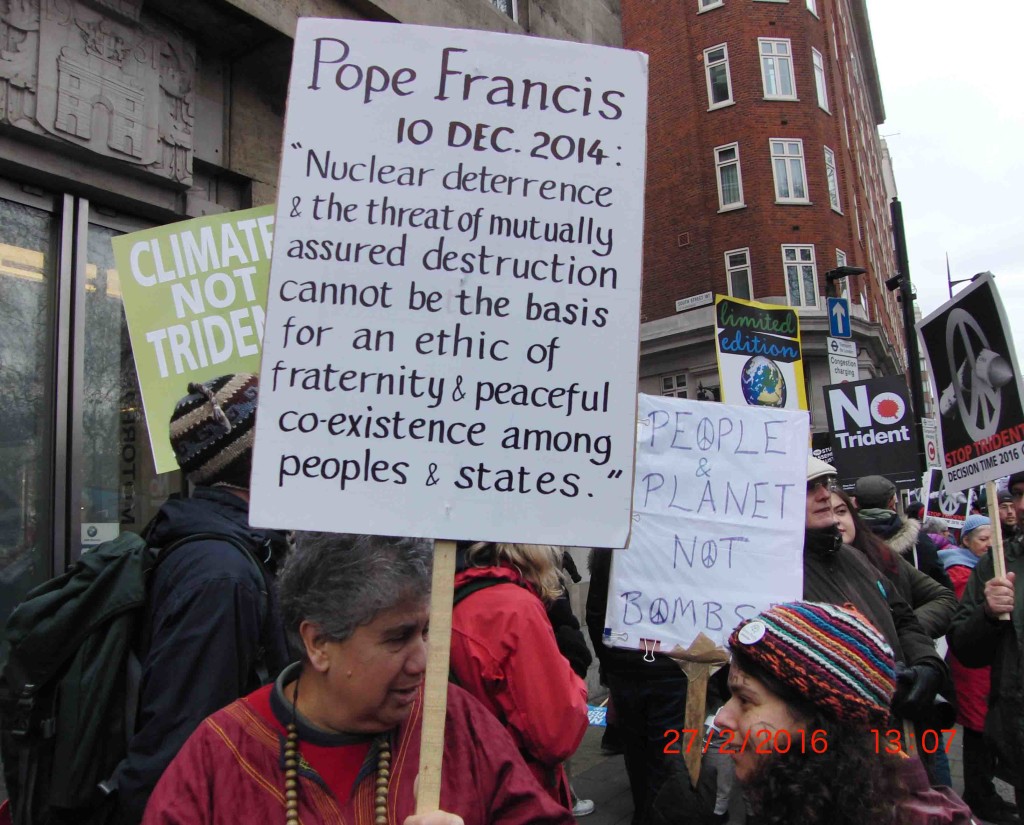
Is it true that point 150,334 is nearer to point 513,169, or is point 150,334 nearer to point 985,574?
point 513,169

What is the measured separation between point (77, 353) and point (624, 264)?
4.39 metres

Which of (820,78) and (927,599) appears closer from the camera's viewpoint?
(927,599)

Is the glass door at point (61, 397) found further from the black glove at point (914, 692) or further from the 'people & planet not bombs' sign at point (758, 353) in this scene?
the 'people & planet not bombs' sign at point (758, 353)

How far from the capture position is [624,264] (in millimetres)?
1679

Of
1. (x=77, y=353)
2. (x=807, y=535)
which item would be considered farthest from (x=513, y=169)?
(x=77, y=353)

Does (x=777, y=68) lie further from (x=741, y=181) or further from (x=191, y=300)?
(x=191, y=300)

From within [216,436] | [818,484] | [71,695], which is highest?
[216,436]

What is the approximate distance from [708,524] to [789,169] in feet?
85.0

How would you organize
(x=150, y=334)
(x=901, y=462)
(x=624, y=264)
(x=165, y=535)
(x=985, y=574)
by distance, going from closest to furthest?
(x=624, y=264) < (x=165, y=535) < (x=150, y=334) < (x=985, y=574) < (x=901, y=462)

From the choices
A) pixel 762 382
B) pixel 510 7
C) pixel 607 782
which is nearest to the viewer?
pixel 607 782

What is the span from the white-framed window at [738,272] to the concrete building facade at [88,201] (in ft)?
71.4

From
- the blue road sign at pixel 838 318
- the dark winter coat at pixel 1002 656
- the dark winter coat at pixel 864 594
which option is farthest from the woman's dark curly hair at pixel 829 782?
the blue road sign at pixel 838 318

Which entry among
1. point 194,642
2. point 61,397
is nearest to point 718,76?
point 61,397

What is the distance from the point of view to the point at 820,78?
27672mm
